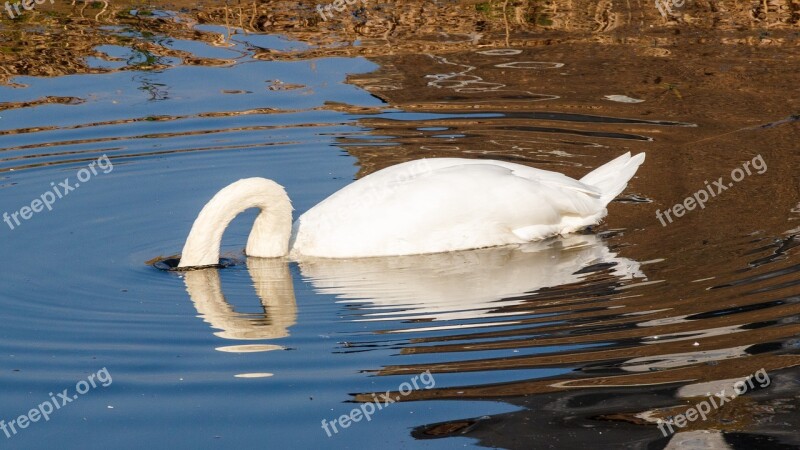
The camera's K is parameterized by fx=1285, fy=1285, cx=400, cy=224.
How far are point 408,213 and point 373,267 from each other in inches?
18.4

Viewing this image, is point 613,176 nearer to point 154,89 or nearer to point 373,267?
point 373,267

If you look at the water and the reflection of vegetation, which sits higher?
the reflection of vegetation

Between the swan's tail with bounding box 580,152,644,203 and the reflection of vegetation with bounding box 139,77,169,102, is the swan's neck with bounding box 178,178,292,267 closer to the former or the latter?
the swan's tail with bounding box 580,152,644,203

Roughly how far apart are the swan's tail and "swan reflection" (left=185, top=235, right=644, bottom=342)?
1.48 feet

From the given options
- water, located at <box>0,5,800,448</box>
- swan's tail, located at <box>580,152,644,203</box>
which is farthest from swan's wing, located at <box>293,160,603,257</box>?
swan's tail, located at <box>580,152,644,203</box>

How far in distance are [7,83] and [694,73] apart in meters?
7.30

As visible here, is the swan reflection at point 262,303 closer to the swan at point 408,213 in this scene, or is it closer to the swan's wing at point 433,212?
the swan at point 408,213

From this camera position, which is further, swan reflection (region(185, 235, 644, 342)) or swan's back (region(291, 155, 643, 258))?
swan's back (region(291, 155, 643, 258))

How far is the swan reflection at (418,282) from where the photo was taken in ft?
26.1

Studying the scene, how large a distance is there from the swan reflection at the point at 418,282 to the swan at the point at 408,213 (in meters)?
0.09

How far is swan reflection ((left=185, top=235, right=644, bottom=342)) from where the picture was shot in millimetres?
7945

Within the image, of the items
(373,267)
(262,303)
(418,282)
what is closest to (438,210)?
(373,267)

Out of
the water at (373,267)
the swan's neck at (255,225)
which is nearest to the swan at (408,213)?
the swan's neck at (255,225)

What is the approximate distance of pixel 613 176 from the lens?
9984 mm
